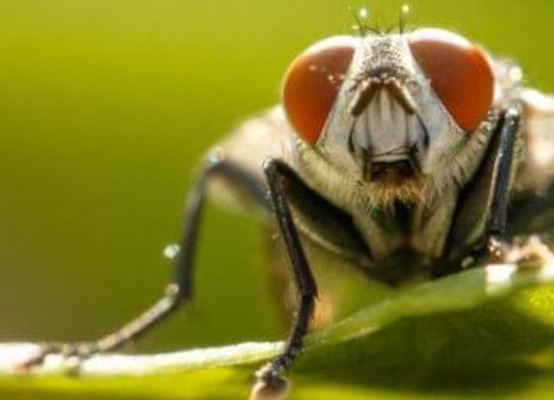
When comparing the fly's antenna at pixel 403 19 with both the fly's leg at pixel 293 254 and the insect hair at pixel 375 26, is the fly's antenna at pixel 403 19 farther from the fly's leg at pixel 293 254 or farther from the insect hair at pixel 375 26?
the fly's leg at pixel 293 254

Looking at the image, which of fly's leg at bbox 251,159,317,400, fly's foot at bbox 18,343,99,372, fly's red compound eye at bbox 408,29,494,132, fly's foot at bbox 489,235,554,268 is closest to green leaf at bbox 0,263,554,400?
fly's foot at bbox 18,343,99,372

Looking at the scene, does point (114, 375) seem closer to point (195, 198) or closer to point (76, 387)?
point (76, 387)

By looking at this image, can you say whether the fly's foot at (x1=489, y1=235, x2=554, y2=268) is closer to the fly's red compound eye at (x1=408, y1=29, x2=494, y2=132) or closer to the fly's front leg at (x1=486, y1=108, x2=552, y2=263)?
the fly's front leg at (x1=486, y1=108, x2=552, y2=263)

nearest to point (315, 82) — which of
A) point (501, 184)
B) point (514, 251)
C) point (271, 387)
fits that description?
point (501, 184)

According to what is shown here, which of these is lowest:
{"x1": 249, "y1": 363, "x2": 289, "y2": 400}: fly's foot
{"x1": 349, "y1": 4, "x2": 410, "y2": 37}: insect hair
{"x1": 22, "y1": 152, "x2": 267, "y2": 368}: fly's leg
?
{"x1": 22, "y1": 152, "x2": 267, "y2": 368}: fly's leg

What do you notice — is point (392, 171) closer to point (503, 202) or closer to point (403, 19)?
point (503, 202)

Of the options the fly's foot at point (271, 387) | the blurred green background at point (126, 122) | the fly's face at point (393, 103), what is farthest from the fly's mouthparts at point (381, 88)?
the fly's foot at point (271, 387)

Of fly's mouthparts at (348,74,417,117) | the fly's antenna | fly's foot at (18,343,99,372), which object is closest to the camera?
fly's foot at (18,343,99,372)

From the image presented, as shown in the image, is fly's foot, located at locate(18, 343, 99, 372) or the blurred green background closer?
fly's foot, located at locate(18, 343, 99, 372)
